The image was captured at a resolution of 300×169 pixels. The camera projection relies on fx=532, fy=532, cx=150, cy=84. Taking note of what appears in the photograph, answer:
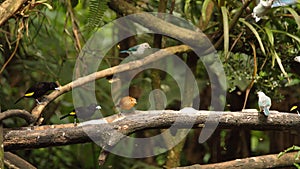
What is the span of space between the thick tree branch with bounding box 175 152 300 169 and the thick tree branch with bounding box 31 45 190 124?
514 millimetres

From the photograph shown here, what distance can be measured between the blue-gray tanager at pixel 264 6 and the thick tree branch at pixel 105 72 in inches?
13.4

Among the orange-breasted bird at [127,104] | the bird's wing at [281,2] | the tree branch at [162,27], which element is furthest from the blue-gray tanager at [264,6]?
the orange-breasted bird at [127,104]

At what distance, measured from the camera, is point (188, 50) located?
7.49 feet

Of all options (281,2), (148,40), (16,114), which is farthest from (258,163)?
(148,40)

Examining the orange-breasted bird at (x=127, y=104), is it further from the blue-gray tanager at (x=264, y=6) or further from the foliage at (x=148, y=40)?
the blue-gray tanager at (x=264, y=6)

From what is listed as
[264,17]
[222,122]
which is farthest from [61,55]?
[222,122]

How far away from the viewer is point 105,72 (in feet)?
6.75

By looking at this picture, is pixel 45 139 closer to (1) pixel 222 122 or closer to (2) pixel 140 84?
(1) pixel 222 122

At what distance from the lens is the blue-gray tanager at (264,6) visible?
6.52 feet

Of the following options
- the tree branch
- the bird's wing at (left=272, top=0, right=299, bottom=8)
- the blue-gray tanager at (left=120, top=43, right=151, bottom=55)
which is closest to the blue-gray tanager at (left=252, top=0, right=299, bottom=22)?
the bird's wing at (left=272, top=0, right=299, bottom=8)

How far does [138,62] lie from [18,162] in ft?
2.03

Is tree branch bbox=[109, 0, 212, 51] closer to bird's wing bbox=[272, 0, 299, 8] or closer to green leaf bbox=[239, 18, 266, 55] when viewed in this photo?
green leaf bbox=[239, 18, 266, 55]

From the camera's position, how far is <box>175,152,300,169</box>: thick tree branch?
1.85 m

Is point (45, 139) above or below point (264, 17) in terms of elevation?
below
